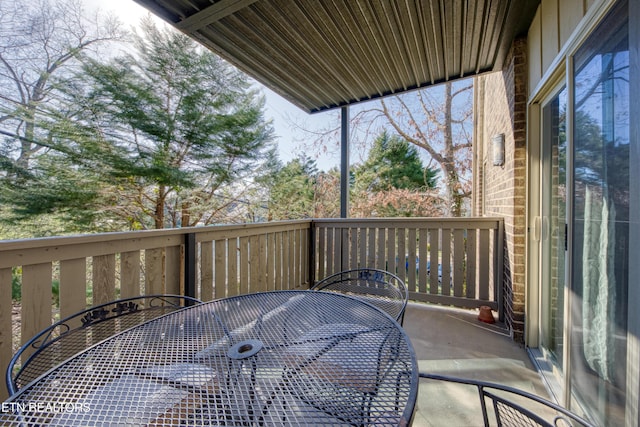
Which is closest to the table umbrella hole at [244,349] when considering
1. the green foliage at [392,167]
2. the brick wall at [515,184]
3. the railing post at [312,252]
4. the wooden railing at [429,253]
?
the brick wall at [515,184]

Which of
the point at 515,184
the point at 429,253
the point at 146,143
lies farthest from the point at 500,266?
the point at 146,143

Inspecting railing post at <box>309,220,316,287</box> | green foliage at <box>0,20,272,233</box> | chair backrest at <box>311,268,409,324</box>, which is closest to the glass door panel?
chair backrest at <box>311,268,409,324</box>

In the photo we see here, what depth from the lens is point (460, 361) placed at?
6.99 feet

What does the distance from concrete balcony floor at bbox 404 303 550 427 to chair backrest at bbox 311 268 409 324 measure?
1.60 feet

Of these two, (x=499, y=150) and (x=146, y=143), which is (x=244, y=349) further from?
(x=146, y=143)

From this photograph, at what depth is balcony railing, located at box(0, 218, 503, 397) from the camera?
1364 mm

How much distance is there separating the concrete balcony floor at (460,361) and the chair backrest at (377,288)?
1.60 feet

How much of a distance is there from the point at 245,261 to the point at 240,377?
1.97m

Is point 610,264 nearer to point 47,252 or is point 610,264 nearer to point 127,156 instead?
point 47,252

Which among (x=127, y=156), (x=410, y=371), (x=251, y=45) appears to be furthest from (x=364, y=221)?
(x=127, y=156)

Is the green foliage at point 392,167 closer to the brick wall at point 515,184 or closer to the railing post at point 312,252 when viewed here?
the railing post at point 312,252

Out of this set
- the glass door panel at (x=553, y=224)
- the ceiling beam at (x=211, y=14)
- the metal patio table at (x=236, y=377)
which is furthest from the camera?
the ceiling beam at (x=211, y=14)

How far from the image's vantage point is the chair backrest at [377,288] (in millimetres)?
1621

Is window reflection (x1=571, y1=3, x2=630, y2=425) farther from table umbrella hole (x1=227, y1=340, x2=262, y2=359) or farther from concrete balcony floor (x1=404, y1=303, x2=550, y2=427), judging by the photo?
table umbrella hole (x1=227, y1=340, x2=262, y2=359)
